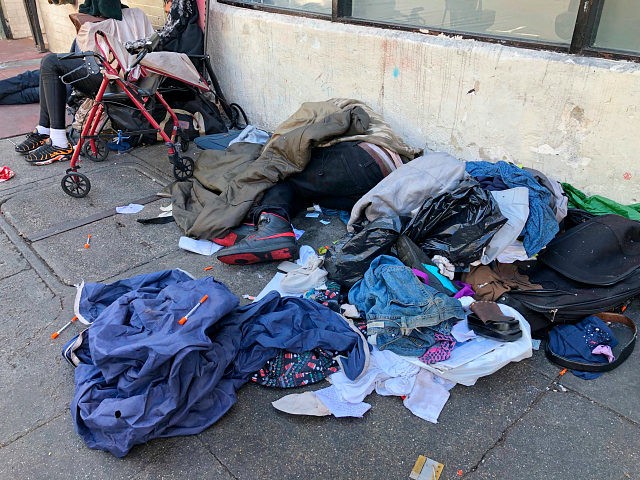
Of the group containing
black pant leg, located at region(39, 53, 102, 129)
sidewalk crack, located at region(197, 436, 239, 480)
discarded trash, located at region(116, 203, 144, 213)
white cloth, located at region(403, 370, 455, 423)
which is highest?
black pant leg, located at region(39, 53, 102, 129)

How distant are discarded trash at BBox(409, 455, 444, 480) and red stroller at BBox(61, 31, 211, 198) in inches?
126

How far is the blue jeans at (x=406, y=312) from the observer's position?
2.42 metres

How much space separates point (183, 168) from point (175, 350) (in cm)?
259

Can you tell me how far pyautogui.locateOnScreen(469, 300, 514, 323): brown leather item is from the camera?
2.41 m

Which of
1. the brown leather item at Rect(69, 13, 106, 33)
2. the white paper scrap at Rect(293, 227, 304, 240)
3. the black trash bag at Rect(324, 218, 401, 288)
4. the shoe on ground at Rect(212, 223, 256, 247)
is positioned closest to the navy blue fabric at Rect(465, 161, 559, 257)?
the black trash bag at Rect(324, 218, 401, 288)

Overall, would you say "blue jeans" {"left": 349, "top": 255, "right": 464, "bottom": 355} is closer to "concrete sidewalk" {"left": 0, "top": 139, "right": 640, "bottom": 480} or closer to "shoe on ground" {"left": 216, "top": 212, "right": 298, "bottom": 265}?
"concrete sidewalk" {"left": 0, "top": 139, "right": 640, "bottom": 480}

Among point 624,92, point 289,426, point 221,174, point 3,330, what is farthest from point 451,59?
point 3,330

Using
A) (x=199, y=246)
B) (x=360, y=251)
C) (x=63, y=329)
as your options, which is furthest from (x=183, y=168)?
(x=360, y=251)

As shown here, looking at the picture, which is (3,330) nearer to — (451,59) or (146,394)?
(146,394)

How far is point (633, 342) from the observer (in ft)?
8.15

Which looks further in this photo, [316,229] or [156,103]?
[156,103]

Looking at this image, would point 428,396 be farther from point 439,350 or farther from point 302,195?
point 302,195

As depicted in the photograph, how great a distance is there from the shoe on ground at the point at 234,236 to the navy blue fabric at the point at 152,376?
1.05 m

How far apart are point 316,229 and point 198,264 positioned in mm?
914
